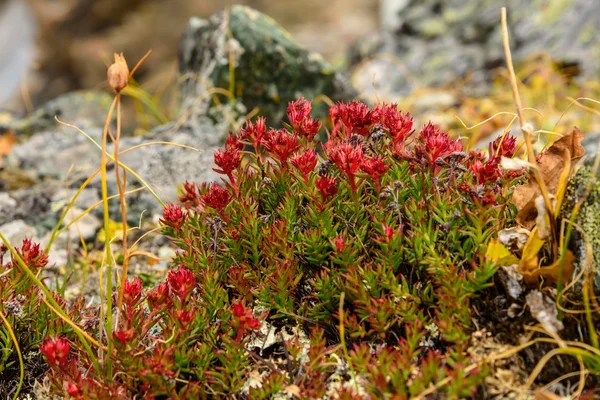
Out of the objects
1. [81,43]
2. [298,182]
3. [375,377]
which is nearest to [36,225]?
[298,182]

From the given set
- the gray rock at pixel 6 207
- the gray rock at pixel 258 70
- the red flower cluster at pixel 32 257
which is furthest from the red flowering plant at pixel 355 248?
the gray rock at pixel 258 70

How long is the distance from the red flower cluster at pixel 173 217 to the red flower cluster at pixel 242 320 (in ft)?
1.84

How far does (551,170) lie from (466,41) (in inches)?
260

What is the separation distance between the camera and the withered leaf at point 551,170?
2.10m

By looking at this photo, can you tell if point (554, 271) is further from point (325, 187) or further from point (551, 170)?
point (325, 187)

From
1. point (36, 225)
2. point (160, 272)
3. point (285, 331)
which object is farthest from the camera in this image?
point (36, 225)

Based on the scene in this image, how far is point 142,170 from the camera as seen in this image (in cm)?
421

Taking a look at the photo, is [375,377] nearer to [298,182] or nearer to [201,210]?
[298,182]

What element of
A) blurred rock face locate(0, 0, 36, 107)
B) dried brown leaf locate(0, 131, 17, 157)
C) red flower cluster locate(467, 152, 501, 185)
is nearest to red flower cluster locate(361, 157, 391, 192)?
red flower cluster locate(467, 152, 501, 185)

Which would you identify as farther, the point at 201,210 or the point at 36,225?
the point at 36,225

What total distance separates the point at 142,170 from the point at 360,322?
9.05 ft

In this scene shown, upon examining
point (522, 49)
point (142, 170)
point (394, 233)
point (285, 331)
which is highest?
point (522, 49)

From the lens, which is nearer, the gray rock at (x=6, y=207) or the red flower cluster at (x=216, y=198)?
the red flower cluster at (x=216, y=198)

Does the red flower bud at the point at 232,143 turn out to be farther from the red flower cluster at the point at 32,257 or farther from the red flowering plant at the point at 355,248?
the red flower cluster at the point at 32,257
